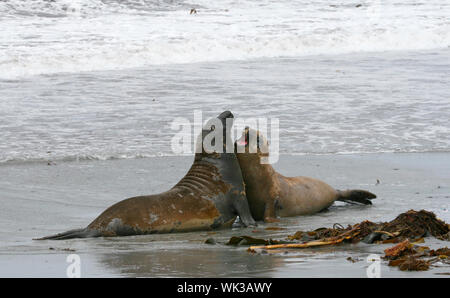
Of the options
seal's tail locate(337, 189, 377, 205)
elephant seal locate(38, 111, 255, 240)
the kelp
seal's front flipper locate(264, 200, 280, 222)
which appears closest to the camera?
the kelp

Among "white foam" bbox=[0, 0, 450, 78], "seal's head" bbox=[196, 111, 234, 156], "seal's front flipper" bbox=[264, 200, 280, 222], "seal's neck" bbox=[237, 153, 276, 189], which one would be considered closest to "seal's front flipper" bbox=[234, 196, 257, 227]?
"seal's front flipper" bbox=[264, 200, 280, 222]

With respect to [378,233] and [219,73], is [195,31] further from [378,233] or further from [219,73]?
[378,233]

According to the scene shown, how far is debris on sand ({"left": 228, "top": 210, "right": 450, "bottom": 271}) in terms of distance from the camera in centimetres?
457

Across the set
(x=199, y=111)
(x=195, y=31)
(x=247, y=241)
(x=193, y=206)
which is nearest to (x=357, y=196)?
(x=193, y=206)

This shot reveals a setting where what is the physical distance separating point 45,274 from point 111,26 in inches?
732

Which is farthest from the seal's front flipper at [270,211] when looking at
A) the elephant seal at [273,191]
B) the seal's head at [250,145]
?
the seal's head at [250,145]

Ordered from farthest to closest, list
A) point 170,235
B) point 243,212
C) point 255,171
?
1. point 255,171
2. point 243,212
3. point 170,235

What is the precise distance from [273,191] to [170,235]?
125 cm

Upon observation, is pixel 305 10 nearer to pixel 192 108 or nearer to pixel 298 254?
pixel 192 108

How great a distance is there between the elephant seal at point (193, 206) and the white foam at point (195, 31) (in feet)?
31.7

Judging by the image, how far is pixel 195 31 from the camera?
21.8 metres

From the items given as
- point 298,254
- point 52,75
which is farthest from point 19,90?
point 298,254

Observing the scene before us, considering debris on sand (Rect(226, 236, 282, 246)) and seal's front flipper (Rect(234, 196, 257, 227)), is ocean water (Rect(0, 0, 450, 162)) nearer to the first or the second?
seal's front flipper (Rect(234, 196, 257, 227))

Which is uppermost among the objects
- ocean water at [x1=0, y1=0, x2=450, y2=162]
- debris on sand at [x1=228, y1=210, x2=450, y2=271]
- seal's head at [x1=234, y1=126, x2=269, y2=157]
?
ocean water at [x1=0, y1=0, x2=450, y2=162]
